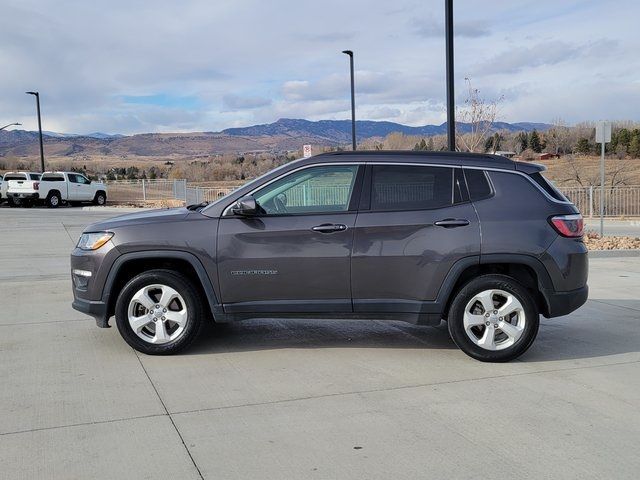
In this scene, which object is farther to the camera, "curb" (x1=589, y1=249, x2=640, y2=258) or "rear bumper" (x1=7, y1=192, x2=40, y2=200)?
"rear bumper" (x1=7, y1=192, x2=40, y2=200)

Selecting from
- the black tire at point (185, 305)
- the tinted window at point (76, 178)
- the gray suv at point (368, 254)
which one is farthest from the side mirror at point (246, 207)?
the tinted window at point (76, 178)

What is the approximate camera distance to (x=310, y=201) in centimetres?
632

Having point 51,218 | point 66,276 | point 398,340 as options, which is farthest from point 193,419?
point 51,218

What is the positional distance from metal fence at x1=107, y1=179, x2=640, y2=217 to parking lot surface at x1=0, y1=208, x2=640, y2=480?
1.49 metres

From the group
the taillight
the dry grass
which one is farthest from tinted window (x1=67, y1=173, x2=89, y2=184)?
the taillight

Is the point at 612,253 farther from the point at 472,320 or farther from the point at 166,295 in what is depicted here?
the point at 166,295

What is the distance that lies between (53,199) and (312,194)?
3105 cm

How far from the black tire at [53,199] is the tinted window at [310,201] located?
31171 millimetres

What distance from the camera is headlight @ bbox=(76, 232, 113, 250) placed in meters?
6.17

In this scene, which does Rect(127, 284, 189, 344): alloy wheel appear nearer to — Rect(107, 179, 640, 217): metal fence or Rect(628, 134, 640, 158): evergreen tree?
Rect(107, 179, 640, 217): metal fence

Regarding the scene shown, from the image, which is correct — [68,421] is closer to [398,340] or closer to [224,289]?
[224,289]

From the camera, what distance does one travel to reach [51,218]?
25938mm

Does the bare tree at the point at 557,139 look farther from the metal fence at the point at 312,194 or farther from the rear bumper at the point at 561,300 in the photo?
the rear bumper at the point at 561,300

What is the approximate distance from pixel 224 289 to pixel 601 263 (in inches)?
360
